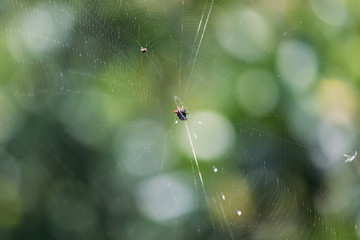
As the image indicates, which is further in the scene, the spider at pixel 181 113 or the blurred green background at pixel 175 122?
the spider at pixel 181 113

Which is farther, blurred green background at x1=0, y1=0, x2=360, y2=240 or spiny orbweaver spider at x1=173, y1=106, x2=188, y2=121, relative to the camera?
spiny orbweaver spider at x1=173, y1=106, x2=188, y2=121

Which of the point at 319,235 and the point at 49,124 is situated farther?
the point at 49,124

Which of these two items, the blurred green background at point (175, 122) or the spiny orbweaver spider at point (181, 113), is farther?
the spiny orbweaver spider at point (181, 113)

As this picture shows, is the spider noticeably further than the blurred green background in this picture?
Yes

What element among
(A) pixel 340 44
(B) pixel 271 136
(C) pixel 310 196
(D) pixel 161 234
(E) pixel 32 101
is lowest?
(D) pixel 161 234

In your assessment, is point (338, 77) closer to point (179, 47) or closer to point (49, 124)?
point (179, 47)

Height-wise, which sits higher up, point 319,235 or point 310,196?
point 310,196

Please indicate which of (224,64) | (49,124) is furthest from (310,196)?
(49,124)
